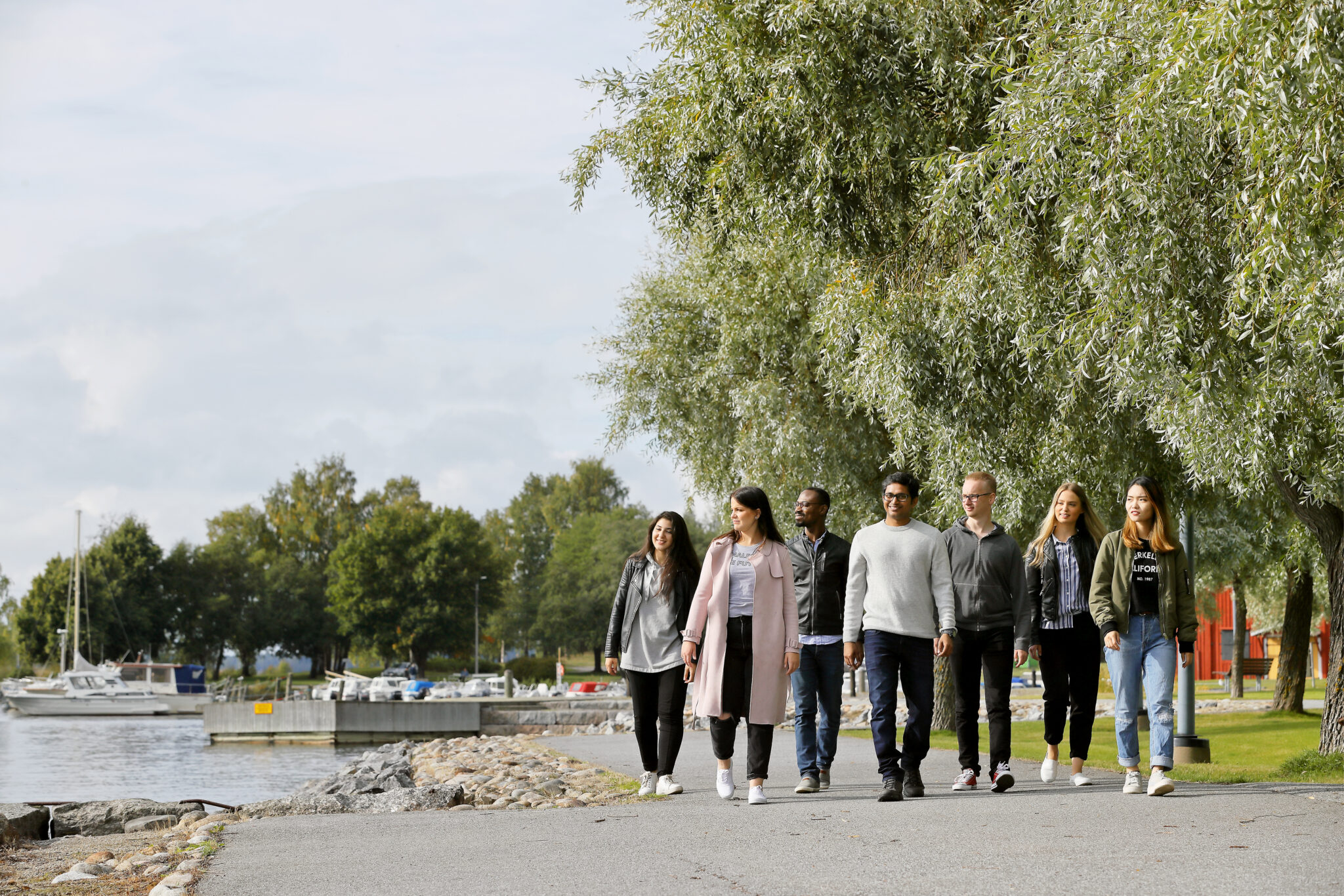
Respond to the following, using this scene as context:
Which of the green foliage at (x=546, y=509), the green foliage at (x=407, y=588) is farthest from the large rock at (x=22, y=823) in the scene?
the green foliage at (x=546, y=509)

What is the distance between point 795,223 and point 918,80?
173 centimetres

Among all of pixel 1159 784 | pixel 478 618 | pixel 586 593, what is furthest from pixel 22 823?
pixel 478 618

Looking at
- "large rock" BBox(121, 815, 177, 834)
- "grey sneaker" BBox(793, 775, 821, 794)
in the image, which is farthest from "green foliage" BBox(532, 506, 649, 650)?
"grey sneaker" BBox(793, 775, 821, 794)

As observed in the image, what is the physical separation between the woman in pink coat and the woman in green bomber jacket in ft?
6.62

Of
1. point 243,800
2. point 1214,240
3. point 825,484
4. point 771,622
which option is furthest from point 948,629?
point 243,800

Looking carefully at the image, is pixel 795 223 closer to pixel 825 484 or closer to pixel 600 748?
pixel 825 484

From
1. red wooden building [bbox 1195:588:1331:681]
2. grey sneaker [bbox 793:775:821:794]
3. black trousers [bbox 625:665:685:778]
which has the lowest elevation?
red wooden building [bbox 1195:588:1331:681]

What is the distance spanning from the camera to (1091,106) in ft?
31.3

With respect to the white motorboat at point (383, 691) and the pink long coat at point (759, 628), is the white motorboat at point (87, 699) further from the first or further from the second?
the pink long coat at point (759, 628)

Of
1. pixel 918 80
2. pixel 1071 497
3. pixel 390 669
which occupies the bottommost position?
pixel 390 669

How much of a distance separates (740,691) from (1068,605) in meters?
2.32

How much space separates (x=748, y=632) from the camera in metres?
8.62

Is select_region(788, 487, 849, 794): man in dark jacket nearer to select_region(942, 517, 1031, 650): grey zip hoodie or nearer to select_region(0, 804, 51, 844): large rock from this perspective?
select_region(942, 517, 1031, 650): grey zip hoodie

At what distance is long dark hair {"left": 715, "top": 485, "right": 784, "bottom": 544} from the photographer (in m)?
8.57
